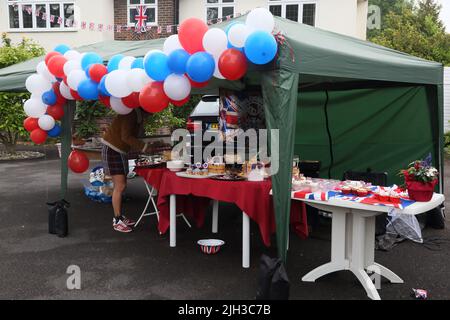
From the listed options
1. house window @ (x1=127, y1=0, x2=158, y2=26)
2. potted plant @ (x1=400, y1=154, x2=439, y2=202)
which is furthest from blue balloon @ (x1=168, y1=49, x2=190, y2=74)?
house window @ (x1=127, y1=0, x2=158, y2=26)

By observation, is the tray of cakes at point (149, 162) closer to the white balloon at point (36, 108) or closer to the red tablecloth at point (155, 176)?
the red tablecloth at point (155, 176)

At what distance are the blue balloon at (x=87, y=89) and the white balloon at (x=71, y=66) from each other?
0.29 metres

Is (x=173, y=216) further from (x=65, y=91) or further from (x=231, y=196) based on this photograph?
(x=65, y=91)

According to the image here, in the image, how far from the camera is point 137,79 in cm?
453

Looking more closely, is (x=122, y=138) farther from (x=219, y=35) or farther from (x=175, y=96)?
(x=219, y=35)

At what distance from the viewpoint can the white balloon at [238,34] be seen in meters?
3.79

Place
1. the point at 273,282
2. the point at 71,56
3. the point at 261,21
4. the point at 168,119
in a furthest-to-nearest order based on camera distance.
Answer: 1. the point at 168,119
2. the point at 71,56
3. the point at 261,21
4. the point at 273,282

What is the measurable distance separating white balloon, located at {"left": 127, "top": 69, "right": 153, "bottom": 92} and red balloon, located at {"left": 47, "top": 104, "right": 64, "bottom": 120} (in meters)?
1.73

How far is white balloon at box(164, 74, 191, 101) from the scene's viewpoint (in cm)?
415

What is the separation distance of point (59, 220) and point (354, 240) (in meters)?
3.60

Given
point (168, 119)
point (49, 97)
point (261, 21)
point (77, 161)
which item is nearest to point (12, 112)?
point (168, 119)

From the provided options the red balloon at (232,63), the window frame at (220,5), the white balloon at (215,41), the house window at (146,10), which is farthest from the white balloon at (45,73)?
the window frame at (220,5)

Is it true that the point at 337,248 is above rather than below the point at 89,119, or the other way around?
below

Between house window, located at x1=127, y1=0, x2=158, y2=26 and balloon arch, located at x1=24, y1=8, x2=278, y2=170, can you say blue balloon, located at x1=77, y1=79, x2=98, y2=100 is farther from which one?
house window, located at x1=127, y1=0, x2=158, y2=26
